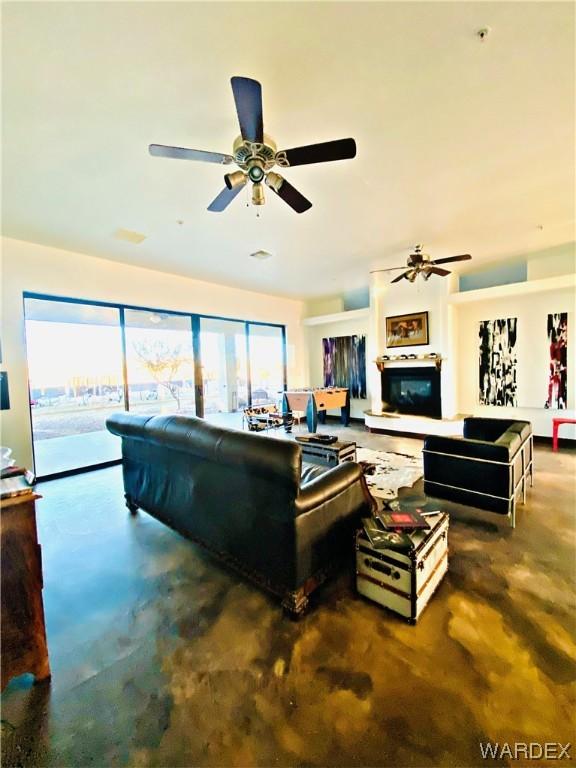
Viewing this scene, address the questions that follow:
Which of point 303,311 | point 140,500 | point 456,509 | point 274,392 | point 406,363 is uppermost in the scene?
point 303,311

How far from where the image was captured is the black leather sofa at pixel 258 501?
5.59 ft

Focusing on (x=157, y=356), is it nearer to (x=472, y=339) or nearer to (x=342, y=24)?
(x=342, y=24)

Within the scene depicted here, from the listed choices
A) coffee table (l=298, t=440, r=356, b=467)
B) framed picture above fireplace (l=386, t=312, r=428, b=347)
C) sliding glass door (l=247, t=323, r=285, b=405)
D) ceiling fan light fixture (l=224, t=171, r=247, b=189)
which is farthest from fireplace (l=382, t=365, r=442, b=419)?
ceiling fan light fixture (l=224, t=171, r=247, b=189)

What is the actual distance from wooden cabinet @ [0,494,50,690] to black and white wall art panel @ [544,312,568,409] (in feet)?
22.1

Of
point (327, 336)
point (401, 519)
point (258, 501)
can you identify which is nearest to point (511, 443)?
point (401, 519)

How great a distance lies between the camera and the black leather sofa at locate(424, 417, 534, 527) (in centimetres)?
260

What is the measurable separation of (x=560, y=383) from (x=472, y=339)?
5.05 feet

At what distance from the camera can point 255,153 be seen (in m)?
2.05

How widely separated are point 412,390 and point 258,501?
212 inches

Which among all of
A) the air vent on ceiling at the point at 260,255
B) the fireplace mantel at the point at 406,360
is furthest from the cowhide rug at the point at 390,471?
the air vent on ceiling at the point at 260,255

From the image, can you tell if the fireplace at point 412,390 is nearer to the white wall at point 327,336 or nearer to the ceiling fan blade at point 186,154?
the white wall at point 327,336

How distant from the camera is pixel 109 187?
2.91 meters

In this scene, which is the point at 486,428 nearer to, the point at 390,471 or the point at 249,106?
the point at 390,471

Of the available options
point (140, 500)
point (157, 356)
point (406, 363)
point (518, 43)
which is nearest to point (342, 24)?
point (518, 43)
